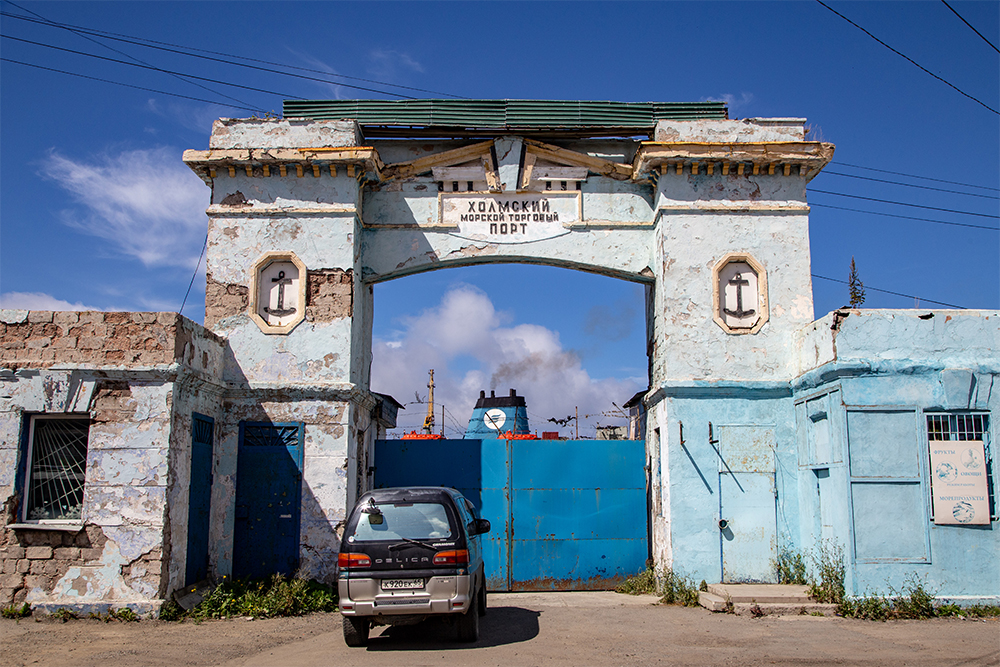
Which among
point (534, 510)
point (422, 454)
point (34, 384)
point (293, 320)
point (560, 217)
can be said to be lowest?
point (534, 510)

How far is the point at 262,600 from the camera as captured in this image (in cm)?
1108

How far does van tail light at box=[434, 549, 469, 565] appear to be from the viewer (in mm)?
8352

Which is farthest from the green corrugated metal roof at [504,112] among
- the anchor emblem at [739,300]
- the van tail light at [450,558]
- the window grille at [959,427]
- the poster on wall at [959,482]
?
the van tail light at [450,558]

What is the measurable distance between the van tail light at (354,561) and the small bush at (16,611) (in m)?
4.84

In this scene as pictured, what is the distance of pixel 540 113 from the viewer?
13898mm

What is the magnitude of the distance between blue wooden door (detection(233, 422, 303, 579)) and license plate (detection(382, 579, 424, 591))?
4350mm

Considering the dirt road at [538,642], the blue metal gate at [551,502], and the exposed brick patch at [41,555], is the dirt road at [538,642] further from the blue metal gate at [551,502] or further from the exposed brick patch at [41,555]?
the blue metal gate at [551,502]

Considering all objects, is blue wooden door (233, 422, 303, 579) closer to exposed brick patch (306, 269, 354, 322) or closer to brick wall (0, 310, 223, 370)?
exposed brick patch (306, 269, 354, 322)

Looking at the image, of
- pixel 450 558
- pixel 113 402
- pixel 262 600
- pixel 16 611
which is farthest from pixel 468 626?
pixel 16 611

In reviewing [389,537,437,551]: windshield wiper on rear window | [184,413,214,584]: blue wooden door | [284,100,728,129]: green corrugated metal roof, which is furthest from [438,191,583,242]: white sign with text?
[389,537,437,551]: windshield wiper on rear window

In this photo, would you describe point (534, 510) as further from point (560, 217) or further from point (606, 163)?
point (606, 163)

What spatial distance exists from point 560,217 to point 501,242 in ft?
3.74

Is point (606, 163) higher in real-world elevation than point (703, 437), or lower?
higher

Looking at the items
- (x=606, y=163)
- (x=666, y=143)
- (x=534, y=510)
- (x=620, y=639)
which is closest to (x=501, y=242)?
(x=606, y=163)
